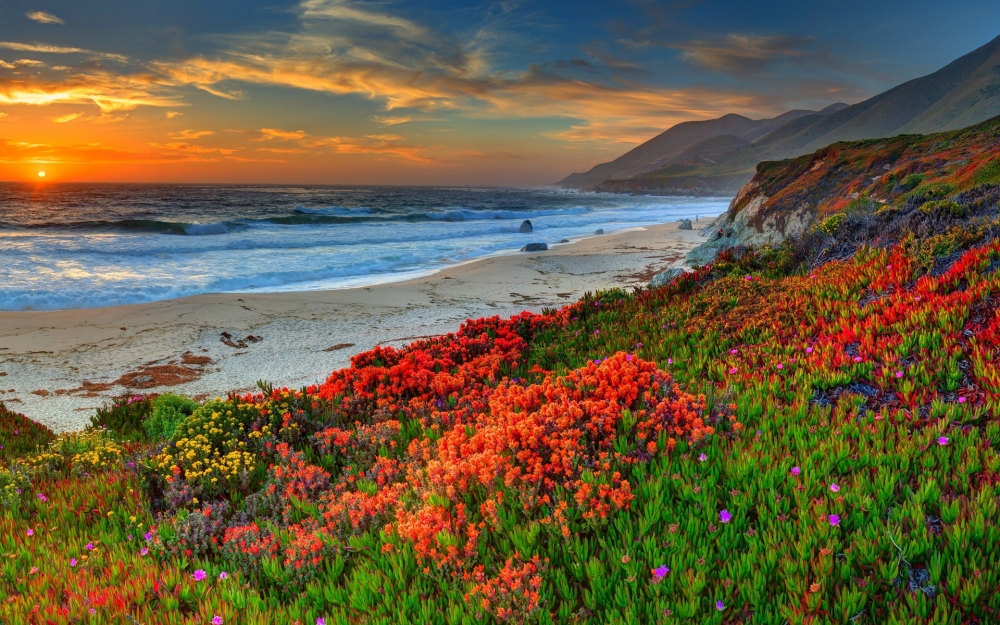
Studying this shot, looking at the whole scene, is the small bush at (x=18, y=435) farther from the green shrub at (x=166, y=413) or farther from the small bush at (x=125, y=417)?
the green shrub at (x=166, y=413)

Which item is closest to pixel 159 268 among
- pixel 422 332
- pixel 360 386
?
pixel 422 332

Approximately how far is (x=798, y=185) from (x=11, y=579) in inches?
1008

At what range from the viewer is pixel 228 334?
1309cm

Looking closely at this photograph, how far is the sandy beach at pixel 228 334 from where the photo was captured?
985cm

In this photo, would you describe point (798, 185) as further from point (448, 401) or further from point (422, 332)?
point (448, 401)

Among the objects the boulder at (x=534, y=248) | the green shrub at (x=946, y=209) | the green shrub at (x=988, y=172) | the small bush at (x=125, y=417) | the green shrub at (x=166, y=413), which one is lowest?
the small bush at (x=125, y=417)

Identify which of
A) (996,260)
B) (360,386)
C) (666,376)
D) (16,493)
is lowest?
(16,493)

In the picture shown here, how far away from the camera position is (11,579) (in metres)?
3.48

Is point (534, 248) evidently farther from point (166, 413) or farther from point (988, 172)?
point (166, 413)

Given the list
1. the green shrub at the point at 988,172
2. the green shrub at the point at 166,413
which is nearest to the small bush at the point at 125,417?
the green shrub at the point at 166,413

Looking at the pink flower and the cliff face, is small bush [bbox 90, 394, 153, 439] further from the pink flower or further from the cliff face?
the cliff face

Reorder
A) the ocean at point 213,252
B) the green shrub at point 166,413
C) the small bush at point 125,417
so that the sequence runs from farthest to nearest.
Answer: the ocean at point 213,252, the small bush at point 125,417, the green shrub at point 166,413

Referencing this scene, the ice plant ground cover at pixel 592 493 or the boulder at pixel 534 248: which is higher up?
the boulder at pixel 534 248

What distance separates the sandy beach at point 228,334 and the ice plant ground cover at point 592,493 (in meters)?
3.68
